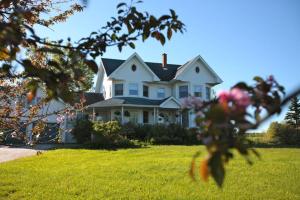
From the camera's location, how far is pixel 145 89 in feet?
122

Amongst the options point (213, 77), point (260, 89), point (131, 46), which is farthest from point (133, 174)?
point (213, 77)

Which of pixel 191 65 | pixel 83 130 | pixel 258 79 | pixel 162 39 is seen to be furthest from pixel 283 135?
pixel 258 79

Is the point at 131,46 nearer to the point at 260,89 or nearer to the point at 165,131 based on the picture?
the point at 260,89

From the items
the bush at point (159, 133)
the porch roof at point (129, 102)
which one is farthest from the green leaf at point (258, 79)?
the porch roof at point (129, 102)

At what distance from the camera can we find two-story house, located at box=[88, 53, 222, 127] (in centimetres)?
3506

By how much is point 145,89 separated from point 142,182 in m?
26.5

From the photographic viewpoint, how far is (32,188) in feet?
34.9

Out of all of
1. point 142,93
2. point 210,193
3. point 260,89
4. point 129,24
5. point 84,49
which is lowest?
point 210,193

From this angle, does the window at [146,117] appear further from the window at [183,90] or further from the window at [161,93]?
the window at [183,90]

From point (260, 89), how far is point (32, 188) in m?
9.79

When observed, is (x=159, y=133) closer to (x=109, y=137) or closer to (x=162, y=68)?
(x=109, y=137)

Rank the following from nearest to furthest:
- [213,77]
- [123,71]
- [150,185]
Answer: [150,185], [123,71], [213,77]

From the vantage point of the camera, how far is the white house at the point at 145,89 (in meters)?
35.0

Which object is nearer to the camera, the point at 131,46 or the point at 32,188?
the point at 131,46
